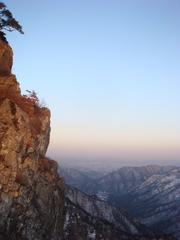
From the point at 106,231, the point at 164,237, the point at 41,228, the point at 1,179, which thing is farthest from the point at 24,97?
the point at 164,237

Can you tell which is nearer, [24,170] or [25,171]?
[24,170]

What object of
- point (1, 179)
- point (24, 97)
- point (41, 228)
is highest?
point (24, 97)

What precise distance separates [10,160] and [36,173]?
10306 mm

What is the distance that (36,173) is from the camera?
6581 centimetres

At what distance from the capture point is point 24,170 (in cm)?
6072

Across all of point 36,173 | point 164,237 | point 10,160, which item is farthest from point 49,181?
point 164,237

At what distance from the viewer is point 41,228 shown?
217 ft

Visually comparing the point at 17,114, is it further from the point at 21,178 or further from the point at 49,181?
the point at 49,181

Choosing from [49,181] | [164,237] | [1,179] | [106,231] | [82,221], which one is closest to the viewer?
[1,179]

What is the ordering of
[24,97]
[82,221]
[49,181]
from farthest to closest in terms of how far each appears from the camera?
[82,221] → [49,181] → [24,97]

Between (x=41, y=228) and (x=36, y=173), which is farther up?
(x=36, y=173)

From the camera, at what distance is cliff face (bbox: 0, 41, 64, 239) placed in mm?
55938

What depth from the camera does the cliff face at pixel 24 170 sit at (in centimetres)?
5594

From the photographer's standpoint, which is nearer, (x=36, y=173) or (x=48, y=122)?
(x=36, y=173)
